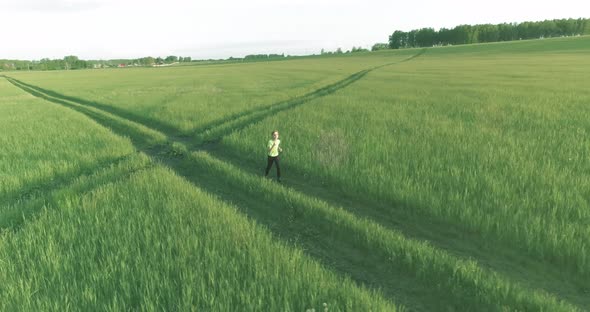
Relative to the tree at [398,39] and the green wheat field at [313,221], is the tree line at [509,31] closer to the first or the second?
the tree at [398,39]

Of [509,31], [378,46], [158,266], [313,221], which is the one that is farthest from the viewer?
[378,46]

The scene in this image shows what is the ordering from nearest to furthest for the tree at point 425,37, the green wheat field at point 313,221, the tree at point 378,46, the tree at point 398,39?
the green wheat field at point 313,221
the tree at point 425,37
the tree at point 398,39
the tree at point 378,46

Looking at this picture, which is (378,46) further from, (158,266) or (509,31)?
(158,266)

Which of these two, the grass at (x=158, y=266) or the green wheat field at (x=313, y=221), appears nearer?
the grass at (x=158, y=266)

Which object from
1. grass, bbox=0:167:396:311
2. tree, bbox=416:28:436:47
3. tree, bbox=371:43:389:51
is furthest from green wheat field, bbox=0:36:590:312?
tree, bbox=371:43:389:51

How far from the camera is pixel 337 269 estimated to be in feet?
14.1

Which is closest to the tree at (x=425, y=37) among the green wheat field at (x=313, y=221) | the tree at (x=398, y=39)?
the tree at (x=398, y=39)

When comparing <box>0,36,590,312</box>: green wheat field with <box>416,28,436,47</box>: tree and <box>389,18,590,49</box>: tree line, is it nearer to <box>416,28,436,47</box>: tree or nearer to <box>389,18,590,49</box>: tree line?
<box>389,18,590,49</box>: tree line

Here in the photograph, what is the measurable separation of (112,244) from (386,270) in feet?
12.2

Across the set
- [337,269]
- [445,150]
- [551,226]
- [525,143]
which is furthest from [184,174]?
[525,143]

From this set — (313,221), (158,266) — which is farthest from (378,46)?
(158,266)

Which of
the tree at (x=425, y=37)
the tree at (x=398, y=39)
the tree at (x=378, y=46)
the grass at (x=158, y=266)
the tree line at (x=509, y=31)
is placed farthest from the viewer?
the tree at (x=378, y=46)

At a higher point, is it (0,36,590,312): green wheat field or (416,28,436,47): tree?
(416,28,436,47): tree

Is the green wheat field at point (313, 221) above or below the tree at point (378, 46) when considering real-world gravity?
below
